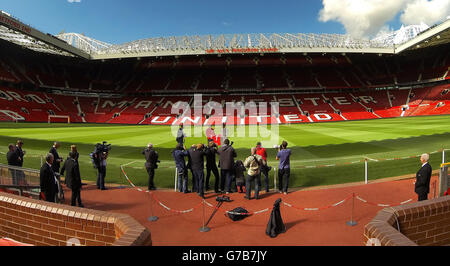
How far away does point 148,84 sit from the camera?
57.7m

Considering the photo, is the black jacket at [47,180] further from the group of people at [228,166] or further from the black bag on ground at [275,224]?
the black bag on ground at [275,224]

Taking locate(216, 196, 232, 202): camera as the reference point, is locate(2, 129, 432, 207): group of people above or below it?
above

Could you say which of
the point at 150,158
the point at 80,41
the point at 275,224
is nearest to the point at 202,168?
the point at 150,158

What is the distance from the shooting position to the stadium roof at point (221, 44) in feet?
118

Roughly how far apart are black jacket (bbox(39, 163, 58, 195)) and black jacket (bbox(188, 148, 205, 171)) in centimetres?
364

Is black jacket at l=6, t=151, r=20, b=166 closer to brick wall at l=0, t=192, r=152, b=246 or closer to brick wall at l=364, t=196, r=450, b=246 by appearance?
brick wall at l=0, t=192, r=152, b=246

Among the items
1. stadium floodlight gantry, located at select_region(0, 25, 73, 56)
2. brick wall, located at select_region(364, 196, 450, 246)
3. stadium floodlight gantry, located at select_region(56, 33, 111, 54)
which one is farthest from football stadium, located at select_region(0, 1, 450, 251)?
stadium floodlight gantry, located at select_region(56, 33, 111, 54)

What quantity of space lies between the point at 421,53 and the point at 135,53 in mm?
56458

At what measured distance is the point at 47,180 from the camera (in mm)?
5766

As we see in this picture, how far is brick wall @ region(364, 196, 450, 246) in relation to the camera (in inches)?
132

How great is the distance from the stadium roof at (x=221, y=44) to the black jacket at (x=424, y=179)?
40914 mm

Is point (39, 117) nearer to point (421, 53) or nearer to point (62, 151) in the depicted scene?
point (62, 151)

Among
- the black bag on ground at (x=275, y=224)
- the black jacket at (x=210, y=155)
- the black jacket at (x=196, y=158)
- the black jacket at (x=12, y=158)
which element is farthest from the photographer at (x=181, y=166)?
the black jacket at (x=12, y=158)
